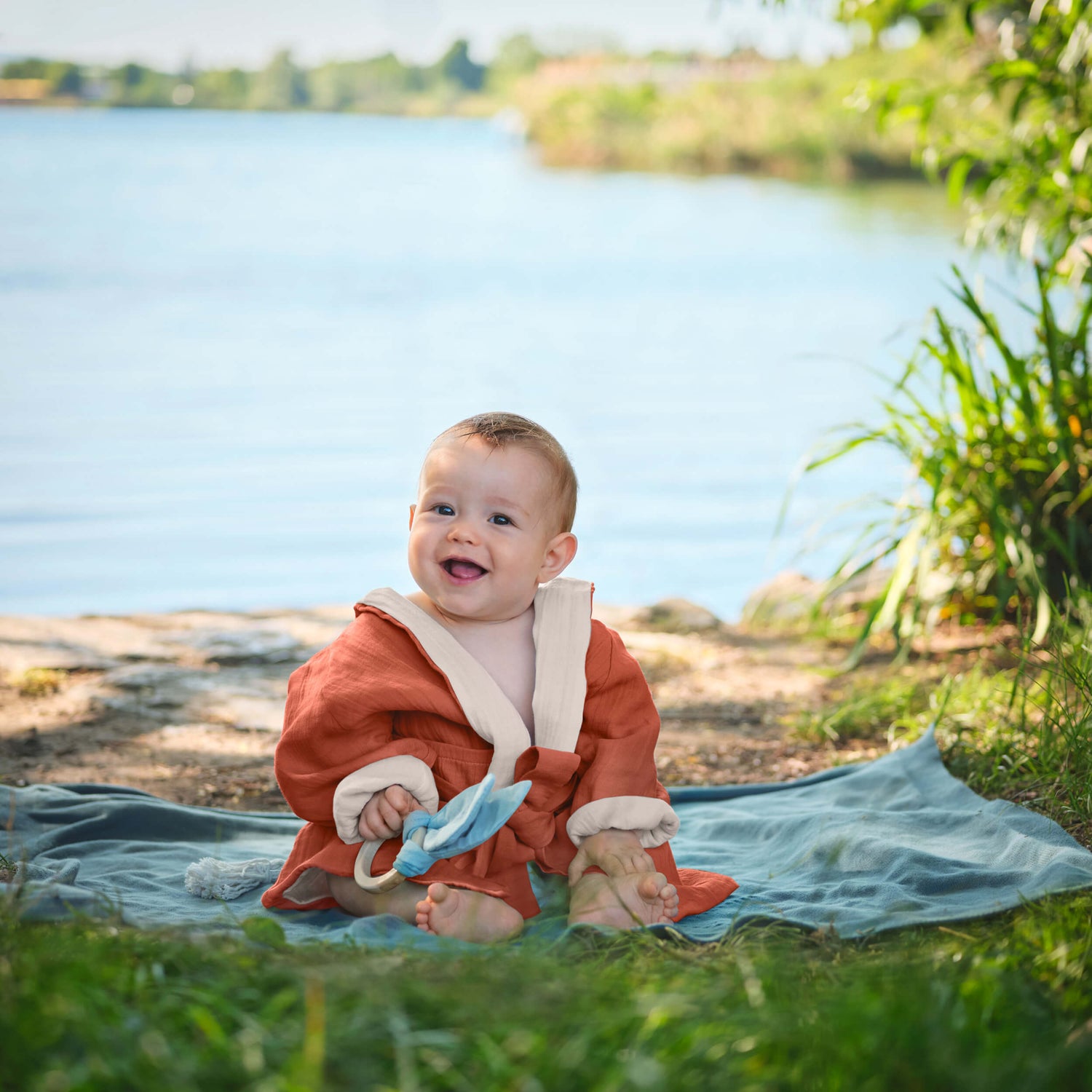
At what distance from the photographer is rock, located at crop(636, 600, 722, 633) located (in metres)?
3.90

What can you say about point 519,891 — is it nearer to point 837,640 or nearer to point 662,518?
point 837,640

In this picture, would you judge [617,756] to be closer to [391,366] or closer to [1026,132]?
[1026,132]

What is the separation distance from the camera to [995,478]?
3273 mm

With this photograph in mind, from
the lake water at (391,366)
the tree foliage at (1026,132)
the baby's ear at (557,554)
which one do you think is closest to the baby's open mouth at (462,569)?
the baby's ear at (557,554)

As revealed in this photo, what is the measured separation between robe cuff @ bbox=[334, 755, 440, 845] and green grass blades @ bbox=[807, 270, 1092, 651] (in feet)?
5.96

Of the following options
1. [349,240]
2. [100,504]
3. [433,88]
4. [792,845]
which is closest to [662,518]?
[100,504]

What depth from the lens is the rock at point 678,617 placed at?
3.90 meters

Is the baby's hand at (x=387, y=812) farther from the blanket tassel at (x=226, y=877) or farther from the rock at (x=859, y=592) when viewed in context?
the rock at (x=859, y=592)

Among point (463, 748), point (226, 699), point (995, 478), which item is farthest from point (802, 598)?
point (463, 748)

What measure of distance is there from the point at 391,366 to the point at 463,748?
23.3ft

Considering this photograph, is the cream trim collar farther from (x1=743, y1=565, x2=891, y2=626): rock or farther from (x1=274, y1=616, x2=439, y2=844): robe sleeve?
(x1=743, y1=565, x2=891, y2=626): rock

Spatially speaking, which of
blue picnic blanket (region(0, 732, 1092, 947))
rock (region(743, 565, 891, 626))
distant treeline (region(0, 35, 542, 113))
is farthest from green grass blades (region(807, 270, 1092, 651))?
distant treeline (region(0, 35, 542, 113))

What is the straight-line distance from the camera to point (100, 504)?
575 centimetres

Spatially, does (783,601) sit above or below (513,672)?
below
